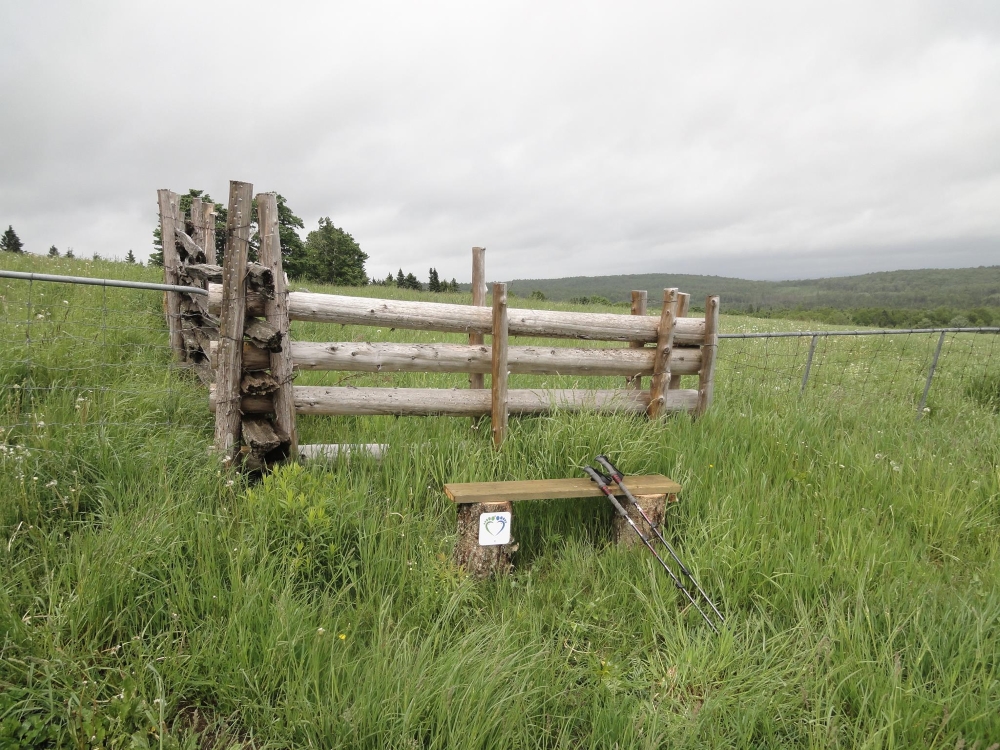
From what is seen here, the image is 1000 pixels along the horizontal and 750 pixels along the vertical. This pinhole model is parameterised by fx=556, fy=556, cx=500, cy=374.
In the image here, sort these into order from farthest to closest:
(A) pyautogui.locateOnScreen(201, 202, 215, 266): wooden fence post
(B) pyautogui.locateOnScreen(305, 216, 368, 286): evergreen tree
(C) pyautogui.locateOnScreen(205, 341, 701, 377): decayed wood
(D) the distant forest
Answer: (D) the distant forest < (B) pyautogui.locateOnScreen(305, 216, 368, 286): evergreen tree < (A) pyautogui.locateOnScreen(201, 202, 215, 266): wooden fence post < (C) pyautogui.locateOnScreen(205, 341, 701, 377): decayed wood

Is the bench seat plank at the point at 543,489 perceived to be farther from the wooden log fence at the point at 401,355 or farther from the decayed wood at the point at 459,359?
the decayed wood at the point at 459,359

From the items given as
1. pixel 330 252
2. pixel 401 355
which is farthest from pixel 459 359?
pixel 330 252

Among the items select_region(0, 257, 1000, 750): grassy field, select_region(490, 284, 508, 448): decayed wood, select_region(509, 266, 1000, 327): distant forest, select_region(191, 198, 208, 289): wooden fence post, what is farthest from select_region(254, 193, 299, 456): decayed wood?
select_region(509, 266, 1000, 327): distant forest

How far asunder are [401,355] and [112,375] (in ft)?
11.1

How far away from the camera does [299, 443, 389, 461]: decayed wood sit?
4393 mm

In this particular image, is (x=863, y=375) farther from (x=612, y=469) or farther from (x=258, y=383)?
(x=258, y=383)

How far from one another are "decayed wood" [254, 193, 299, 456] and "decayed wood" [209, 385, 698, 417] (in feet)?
0.54

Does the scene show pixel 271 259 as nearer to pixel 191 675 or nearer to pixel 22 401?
pixel 22 401

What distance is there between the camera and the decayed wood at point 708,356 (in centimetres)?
578

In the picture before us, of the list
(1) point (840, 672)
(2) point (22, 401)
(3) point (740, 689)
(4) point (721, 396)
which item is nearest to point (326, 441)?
(2) point (22, 401)

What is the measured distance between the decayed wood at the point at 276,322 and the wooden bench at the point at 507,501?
1.45m

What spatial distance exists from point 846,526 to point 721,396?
2.90m

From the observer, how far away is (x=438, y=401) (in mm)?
4977

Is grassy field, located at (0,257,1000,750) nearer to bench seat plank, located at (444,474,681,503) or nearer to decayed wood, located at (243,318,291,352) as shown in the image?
bench seat plank, located at (444,474,681,503)
